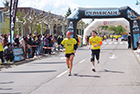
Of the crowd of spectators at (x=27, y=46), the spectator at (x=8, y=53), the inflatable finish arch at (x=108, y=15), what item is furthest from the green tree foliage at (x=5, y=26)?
the spectator at (x=8, y=53)

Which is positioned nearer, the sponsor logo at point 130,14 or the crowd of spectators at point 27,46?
the crowd of spectators at point 27,46

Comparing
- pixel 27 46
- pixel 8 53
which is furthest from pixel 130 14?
pixel 8 53

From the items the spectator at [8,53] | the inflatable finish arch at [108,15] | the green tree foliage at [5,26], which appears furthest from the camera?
the green tree foliage at [5,26]

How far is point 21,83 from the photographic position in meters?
9.37

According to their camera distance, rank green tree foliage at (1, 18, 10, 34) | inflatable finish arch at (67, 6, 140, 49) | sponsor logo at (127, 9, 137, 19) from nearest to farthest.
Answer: sponsor logo at (127, 9, 137, 19), inflatable finish arch at (67, 6, 140, 49), green tree foliage at (1, 18, 10, 34)

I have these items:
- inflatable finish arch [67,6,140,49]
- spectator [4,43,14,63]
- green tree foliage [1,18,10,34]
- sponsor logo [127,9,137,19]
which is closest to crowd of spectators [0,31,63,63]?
spectator [4,43,14,63]

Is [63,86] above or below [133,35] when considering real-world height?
below

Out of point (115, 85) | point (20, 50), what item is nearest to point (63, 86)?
point (115, 85)

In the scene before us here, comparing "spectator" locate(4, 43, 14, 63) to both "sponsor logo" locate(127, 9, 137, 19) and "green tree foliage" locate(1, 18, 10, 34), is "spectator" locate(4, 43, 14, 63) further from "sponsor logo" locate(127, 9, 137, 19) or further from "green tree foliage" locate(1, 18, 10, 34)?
"green tree foliage" locate(1, 18, 10, 34)

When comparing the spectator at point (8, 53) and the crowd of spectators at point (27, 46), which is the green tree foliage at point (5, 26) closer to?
the crowd of spectators at point (27, 46)

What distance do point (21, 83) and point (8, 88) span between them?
0.89m

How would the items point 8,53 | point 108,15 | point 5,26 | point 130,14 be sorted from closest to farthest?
point 8,53 < point 130,14 < point 108,15 < point 5,26

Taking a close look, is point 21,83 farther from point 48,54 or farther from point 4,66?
point 48,54

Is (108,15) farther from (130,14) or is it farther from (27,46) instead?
(27,46)
